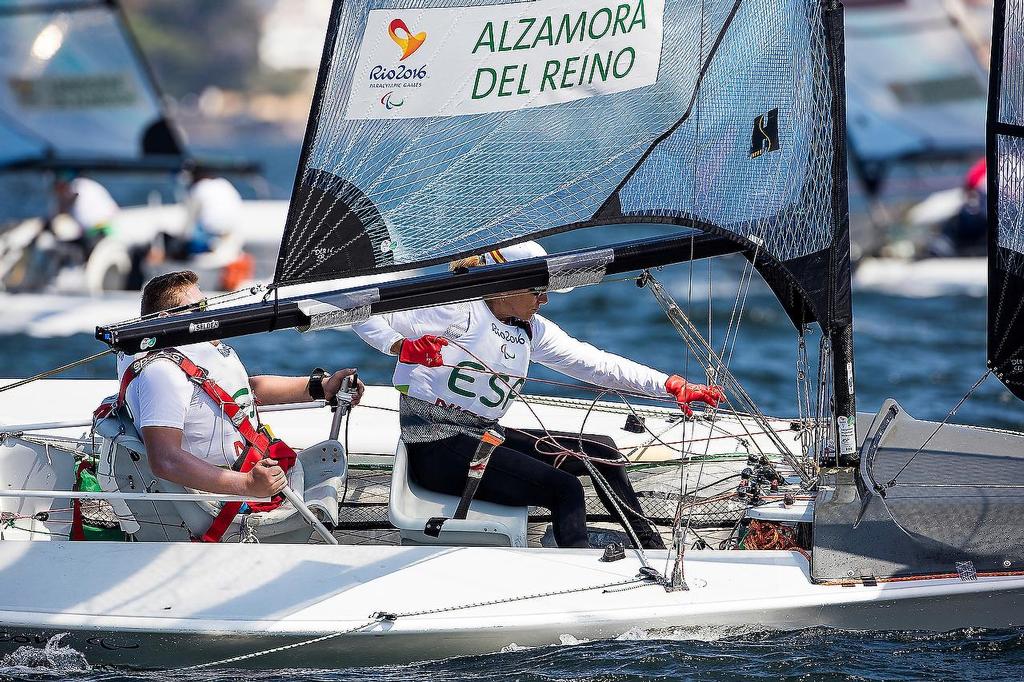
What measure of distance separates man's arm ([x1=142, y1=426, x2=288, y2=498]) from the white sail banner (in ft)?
3.26

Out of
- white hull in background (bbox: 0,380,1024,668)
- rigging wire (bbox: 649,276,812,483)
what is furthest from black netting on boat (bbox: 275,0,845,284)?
white hull in background (bbox: 0,380,1024,668)

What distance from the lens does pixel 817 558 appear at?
378 centimetres

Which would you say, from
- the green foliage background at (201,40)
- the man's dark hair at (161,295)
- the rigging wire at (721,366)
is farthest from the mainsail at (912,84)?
the green foliage background at (201,40)

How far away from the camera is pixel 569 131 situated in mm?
3689

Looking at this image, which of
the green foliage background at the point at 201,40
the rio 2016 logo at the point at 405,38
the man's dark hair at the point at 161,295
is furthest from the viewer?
the green foliage background at the point at 201,40

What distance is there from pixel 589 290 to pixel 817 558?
1056cm

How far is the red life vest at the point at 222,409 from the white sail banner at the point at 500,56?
87cm

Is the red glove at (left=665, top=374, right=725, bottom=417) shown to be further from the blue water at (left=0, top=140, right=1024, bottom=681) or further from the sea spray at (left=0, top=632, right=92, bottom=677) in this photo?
the sea spray at (left=0, top=632, right=92, bottom=677)

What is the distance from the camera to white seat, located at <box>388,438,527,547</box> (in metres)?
3.95

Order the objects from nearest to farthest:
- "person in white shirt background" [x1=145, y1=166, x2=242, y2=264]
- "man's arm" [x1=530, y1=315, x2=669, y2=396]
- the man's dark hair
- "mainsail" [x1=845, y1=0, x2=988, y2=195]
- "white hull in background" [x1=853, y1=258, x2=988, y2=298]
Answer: the man's dark hair < "man's arm" [x1=530, y1=315, x2=669, y2=396] < "person in white shirt background" [x1=145, y1=166, x2=242, y2=264] < "white hull in background" [x1=853, y1=258, x2=988, y2=298] < "mainsail" [x1=845, y1=0, x2=988, y2=195]

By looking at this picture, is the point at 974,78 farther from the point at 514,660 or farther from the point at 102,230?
the point at 514,660

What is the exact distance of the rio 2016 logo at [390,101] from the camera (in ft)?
11.5

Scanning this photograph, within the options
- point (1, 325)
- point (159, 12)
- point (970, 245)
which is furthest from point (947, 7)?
point (159, 12)

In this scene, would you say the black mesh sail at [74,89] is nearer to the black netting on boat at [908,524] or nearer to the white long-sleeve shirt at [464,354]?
the white long-sleeve shirt at [464,354]
